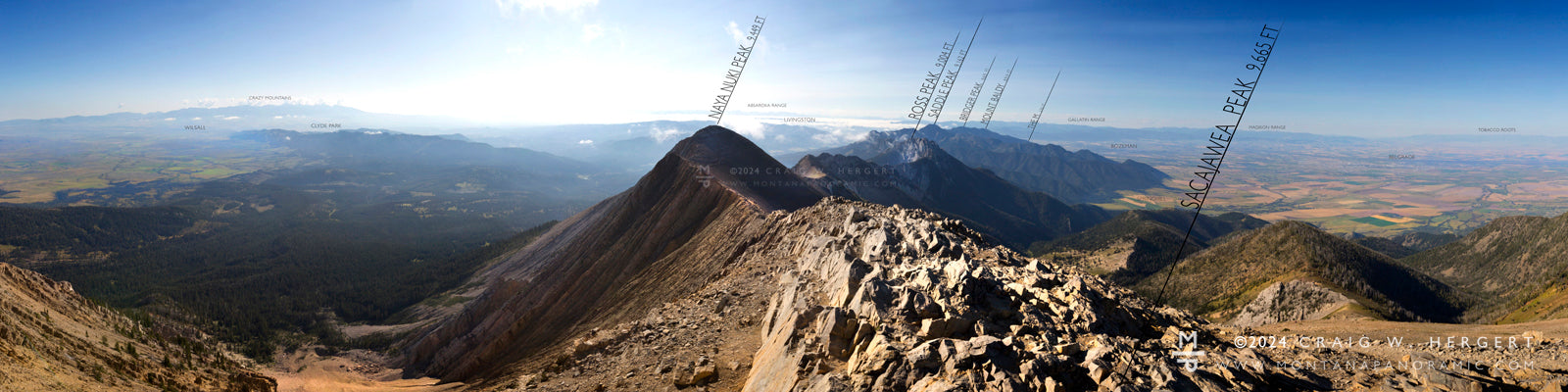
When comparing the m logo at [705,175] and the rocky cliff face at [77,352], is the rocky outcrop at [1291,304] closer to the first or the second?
the m logo at [705,175]

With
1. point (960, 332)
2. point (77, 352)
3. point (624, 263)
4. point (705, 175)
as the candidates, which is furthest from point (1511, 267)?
point (77, 352)

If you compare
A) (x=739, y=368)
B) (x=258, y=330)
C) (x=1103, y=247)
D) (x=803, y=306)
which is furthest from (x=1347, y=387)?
(x=1103, y=247)

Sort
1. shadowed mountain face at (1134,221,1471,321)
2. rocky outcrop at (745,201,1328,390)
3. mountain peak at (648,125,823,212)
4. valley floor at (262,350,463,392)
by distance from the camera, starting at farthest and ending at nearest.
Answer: shadowed mountain face at (1134,221,1471,321)
mountain peak at (648,125,823,212)
valley floor at (262,350,463,392)
rocky outcrop at (745,201,1328,390)

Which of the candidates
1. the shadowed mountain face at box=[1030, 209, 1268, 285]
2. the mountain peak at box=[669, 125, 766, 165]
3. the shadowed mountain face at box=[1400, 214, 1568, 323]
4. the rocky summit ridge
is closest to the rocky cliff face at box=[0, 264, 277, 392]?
the rocky summit ridge

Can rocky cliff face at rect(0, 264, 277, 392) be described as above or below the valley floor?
above

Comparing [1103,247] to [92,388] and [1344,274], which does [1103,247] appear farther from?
[92,388]

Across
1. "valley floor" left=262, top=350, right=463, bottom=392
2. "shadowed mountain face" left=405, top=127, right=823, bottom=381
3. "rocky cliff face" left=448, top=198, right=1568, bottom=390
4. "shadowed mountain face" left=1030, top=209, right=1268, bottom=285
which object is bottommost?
"shadowed mountain face" left=1030, top=209, right=1268, bottom=285

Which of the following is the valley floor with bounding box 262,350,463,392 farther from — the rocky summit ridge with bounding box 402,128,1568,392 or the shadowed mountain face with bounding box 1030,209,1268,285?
the shadowed mountain face with bounding box 1030,209,1268,285
